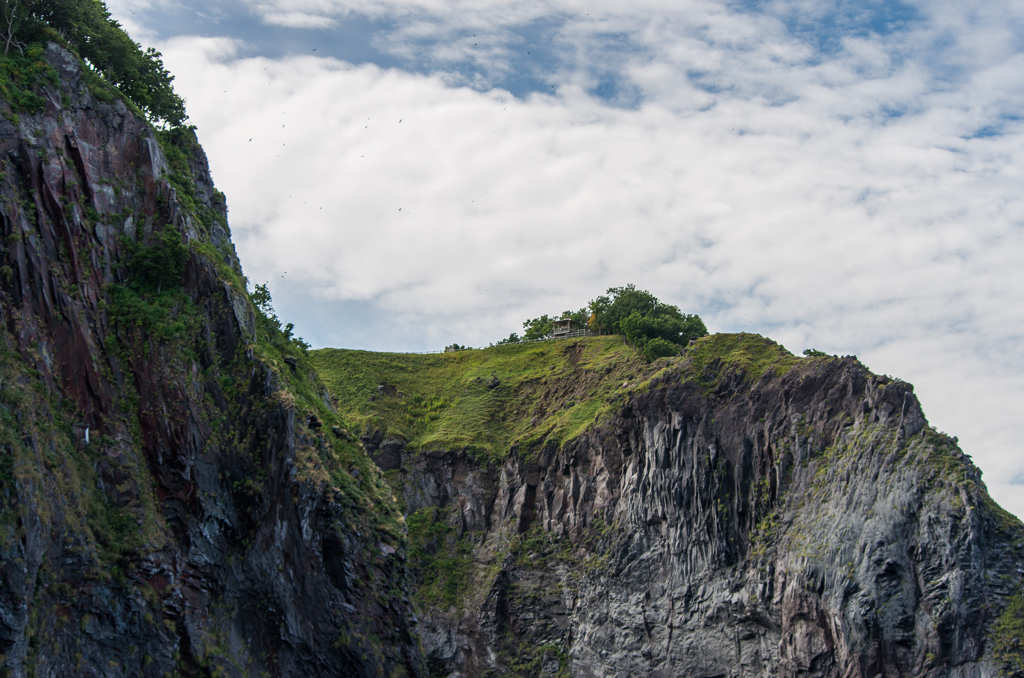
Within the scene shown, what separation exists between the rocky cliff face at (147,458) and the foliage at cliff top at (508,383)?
29.8 m

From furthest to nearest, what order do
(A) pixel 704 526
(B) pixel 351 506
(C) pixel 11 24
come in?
(A) pixel 704 526
(B) pixel 351 506
(C) pixel 11 24

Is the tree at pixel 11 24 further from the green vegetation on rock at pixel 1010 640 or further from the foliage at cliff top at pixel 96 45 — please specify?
the green vegetation on rock at pixel 1010 640

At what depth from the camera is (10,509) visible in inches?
1548

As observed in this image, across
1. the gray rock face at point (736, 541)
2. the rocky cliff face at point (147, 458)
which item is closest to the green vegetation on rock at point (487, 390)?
the gray rock face at point (736, 541)

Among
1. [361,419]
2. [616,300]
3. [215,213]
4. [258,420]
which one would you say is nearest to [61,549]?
[258,420]

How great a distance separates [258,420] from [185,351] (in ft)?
18.8

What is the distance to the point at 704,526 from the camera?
69.9m

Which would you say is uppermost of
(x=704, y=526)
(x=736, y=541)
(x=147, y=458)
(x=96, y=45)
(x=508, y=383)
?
(x=96, y=45)

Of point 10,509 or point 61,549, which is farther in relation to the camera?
point 61,549

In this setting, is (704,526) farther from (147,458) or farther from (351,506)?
(147,458)

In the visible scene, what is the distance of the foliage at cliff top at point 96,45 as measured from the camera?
181ft

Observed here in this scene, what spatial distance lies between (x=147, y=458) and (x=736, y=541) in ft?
135

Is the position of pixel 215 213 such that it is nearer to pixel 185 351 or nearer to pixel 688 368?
pixel 185 351

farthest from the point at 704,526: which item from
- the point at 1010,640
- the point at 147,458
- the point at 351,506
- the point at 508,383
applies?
the point at 147,458
